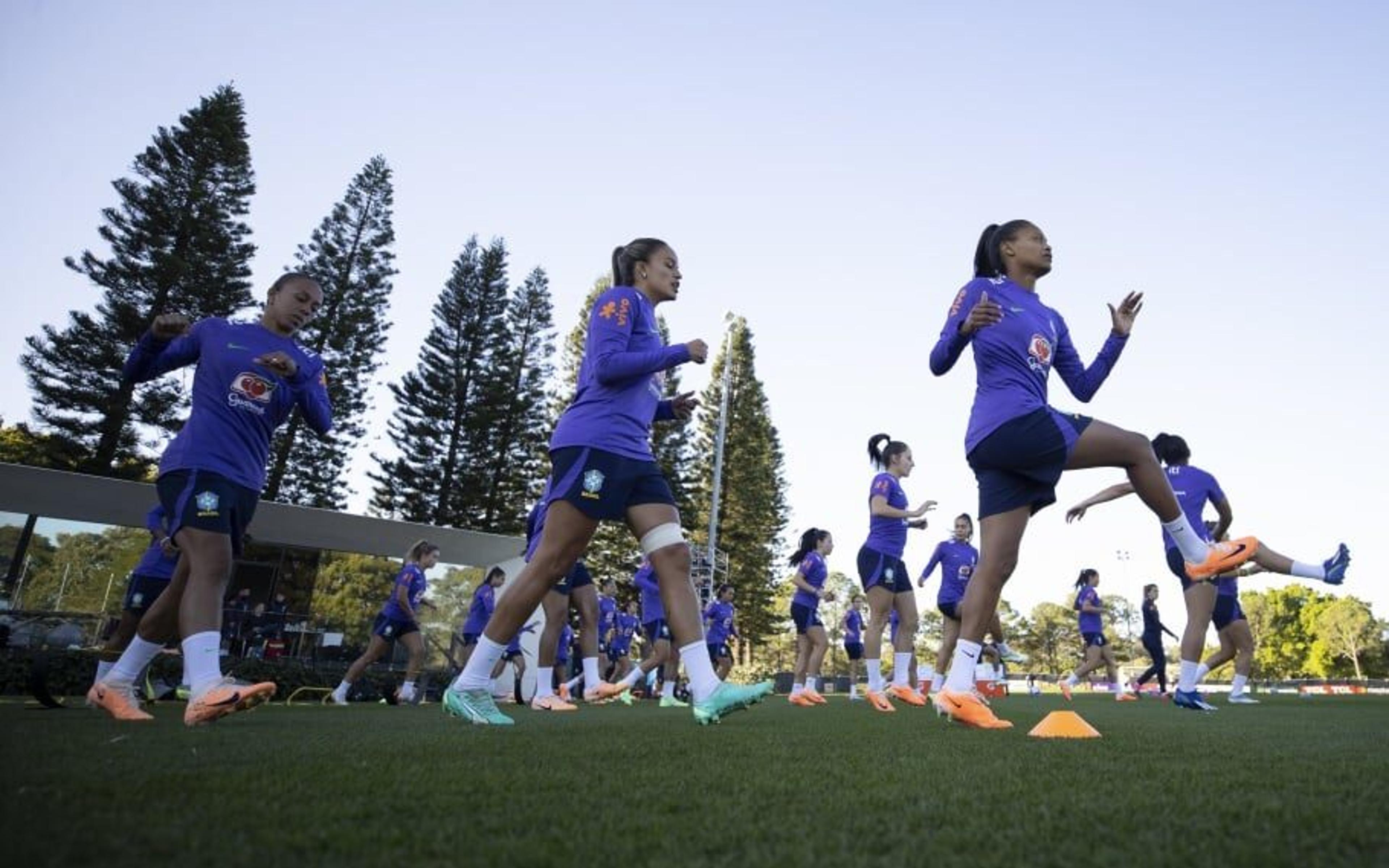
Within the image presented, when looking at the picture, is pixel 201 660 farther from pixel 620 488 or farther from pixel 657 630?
pixel 657 630

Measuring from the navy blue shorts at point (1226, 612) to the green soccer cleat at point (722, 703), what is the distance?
26.3 ft

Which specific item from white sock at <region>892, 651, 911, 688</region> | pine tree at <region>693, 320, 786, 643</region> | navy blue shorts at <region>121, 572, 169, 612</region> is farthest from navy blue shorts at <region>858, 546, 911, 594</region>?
pine tree at <region>693, 320, 786, 643</region>

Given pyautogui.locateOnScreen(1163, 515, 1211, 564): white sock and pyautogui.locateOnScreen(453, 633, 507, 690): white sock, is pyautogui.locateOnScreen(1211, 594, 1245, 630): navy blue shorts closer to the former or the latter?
pyautogui.locateOnScreen(1163, 515, 1211, 564): white sock

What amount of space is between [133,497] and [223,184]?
14.8m

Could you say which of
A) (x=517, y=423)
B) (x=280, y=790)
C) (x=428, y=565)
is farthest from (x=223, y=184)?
(x=280, y=790)

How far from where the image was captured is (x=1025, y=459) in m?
3.92

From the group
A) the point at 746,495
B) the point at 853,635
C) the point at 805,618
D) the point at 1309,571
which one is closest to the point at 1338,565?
the point at 1309,571

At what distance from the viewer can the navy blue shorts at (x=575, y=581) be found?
27.7 ft

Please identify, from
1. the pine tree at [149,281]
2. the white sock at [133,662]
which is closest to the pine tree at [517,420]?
the pine tree at [149,281]

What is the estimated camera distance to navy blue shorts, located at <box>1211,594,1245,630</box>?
9.50 m

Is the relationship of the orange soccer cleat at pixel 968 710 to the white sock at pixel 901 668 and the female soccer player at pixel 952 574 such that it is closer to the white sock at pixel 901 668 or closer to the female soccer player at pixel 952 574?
the white sock at pixel 901 668

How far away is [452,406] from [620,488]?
31846 mm

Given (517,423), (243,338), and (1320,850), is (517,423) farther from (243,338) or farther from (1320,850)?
(1320,850)

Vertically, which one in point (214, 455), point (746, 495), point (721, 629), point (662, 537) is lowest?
point (721, 629)
